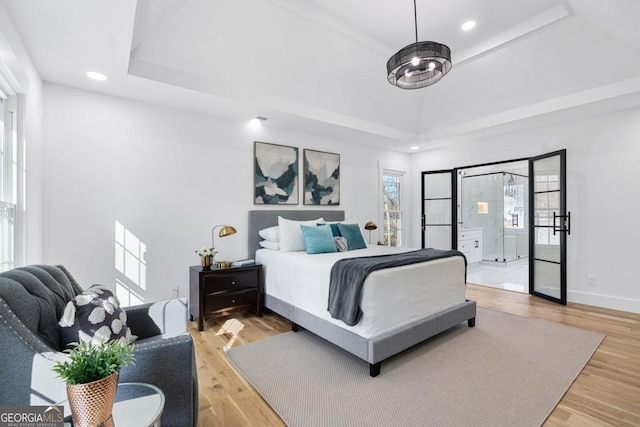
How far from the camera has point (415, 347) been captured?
288 centimetres

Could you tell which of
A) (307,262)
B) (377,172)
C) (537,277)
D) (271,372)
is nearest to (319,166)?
(377,172)

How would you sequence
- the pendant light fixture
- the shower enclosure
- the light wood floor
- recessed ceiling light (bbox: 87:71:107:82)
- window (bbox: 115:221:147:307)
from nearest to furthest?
1. the light wood floor
2. the pendant light fixture
3. recessed ceiling light (bbox: 87:71:107:82)
4. window (bbox: 115:221:147:307)
5. the shower enclosure

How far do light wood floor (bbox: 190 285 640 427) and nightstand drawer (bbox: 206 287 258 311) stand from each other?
0.76ft

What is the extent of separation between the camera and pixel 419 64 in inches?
98.2

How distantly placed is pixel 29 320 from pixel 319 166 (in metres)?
4.01

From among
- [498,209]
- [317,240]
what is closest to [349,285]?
[317,240]

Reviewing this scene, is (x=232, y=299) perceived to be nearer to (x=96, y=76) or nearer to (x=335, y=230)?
(x=335, y=230)

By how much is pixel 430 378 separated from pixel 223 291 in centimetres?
227

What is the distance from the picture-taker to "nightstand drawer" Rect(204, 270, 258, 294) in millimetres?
3332

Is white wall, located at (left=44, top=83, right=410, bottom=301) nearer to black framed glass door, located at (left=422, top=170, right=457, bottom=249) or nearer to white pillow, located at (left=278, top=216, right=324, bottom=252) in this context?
white pillow, located at (left=278, top=216, right=324, bottom=252)

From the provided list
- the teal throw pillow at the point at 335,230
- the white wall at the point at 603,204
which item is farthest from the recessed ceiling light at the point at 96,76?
the white wall at the point at 603,204

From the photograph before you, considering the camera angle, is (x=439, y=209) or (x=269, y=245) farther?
(x=439, y=209)

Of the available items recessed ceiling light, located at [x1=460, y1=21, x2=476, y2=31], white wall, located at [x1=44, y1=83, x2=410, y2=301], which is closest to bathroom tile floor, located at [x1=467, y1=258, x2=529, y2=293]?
recessed ceiling light, located at [x1=460, y1=21, x2=476, y2=31]

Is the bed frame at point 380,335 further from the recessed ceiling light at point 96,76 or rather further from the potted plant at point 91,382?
the recessed ceiling light at point 96,76
